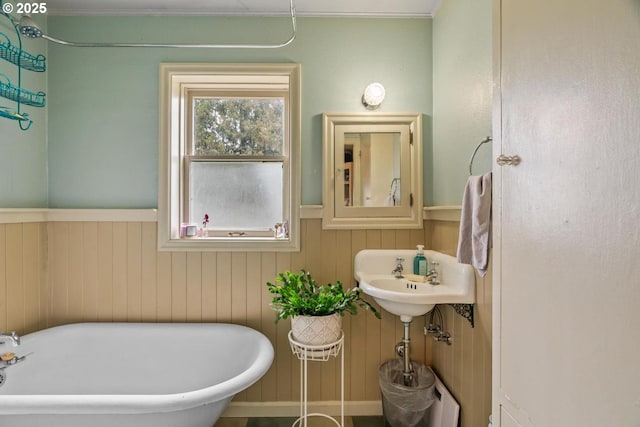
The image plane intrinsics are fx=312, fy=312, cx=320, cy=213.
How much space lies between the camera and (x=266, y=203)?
215cm

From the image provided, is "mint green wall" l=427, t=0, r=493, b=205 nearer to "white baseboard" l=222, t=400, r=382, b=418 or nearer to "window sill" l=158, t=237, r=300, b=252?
"window sill" l=158, t=237, r=300, b=252

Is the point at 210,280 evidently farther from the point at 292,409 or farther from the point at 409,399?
the point at 409,399

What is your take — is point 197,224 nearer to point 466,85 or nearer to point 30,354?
point 30,354

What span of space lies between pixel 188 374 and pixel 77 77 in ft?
6.27

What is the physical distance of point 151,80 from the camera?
6.31ft

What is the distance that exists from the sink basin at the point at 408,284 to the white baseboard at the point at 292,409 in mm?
721

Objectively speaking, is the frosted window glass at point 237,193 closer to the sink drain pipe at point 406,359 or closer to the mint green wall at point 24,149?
the mint green wall at point 24,149

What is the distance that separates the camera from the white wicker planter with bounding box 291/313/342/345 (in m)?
1.55

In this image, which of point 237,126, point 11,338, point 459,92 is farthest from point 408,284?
point 11,338

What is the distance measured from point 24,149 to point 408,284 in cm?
230

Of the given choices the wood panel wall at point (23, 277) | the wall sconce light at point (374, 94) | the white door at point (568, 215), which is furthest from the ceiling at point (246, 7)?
the wood panel wall at point (23, 277)

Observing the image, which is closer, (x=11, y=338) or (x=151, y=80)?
(x=11, y=338)

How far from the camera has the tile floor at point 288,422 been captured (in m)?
1.83

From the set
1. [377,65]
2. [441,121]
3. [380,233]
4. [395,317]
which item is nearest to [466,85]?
[441,121]
